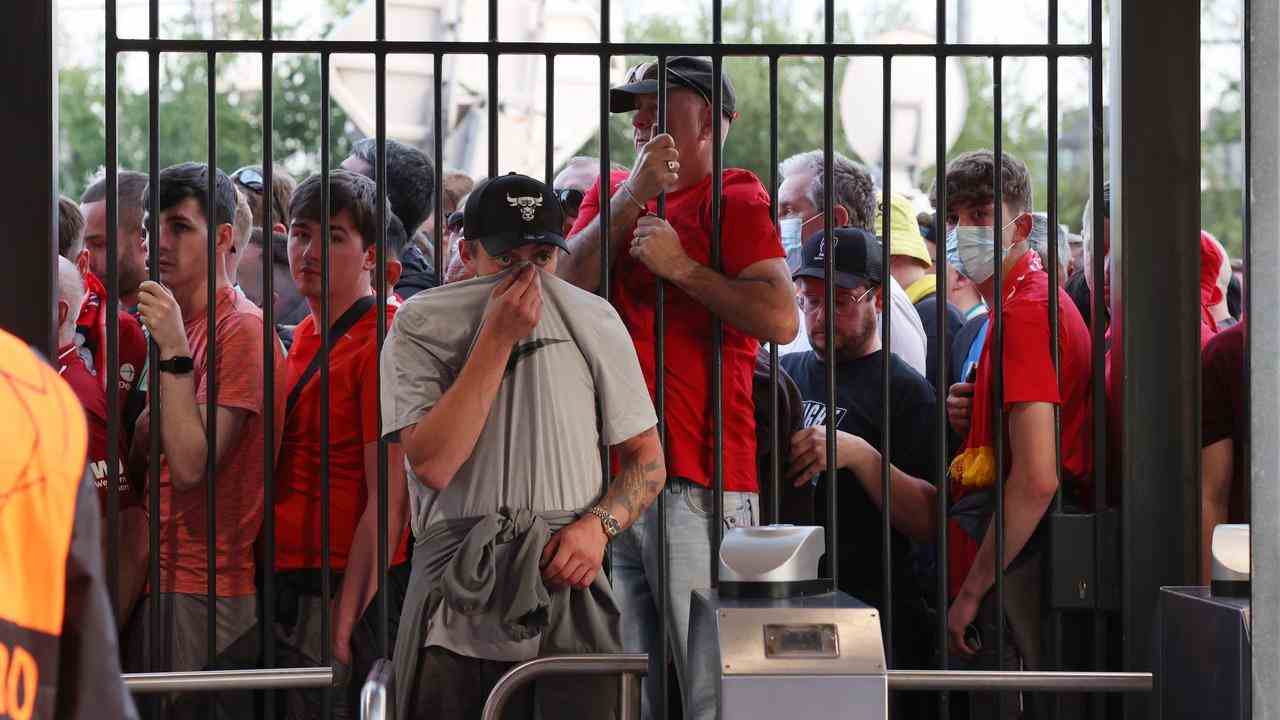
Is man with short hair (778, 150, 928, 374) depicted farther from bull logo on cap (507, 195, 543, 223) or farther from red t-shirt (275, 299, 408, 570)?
red t-shirt (275, 299, 408, 570)

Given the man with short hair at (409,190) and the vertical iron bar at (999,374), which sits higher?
the man with short hair at (409,190)

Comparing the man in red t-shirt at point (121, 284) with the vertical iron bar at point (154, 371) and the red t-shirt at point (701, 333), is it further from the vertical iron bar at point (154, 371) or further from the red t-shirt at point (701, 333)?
the red t-shirt at point (701, 333)

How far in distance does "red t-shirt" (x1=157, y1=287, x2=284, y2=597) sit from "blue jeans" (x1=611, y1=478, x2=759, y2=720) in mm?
942

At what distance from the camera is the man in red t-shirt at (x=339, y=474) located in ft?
12.4

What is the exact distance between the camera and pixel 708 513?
146 inches

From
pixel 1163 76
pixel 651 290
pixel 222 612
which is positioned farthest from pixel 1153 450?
pixel 222 612

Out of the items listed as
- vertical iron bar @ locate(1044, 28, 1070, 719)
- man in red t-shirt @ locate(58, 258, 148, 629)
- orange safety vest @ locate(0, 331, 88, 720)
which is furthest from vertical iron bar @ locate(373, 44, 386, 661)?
orange safety vest @ locate(0, 331, 88, 720)

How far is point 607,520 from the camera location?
334cm

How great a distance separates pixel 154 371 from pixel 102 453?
1.35ft

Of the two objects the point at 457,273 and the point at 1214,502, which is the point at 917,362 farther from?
the point at 457,273

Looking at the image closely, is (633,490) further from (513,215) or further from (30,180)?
(30,180)

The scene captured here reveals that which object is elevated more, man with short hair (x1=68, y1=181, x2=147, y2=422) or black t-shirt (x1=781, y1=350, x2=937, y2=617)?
Result: man with short hair (x1=68, y1=181, x2=147, y2=422)

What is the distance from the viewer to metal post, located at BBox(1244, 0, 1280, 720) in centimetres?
151

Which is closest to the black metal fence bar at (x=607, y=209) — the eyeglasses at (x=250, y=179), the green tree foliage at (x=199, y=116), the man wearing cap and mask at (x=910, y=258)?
the eyeglasses at (x=250, y=179)
